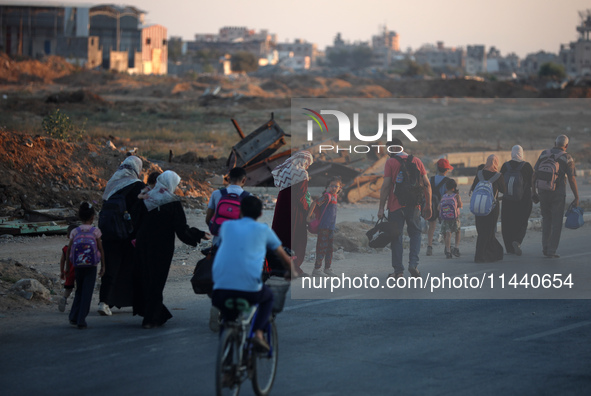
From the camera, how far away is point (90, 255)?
26.7 ft

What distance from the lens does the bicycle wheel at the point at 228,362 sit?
538 cm

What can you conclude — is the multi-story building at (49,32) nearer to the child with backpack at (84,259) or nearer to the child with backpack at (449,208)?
the child with backpack at (449,208)

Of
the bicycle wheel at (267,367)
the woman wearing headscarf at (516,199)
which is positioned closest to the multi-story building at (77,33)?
the woman wearing headscarf at (516,199)

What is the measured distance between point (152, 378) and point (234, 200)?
198 cm

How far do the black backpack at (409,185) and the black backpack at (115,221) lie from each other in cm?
385

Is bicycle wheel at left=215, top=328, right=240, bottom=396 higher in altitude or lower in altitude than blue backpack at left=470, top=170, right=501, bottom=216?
lower

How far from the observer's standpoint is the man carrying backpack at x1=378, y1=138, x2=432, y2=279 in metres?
10.8

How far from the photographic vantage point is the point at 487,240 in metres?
12.5

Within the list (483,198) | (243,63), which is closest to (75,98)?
(483,198)

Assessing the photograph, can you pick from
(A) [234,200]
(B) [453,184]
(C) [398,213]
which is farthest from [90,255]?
(B) [453,184]

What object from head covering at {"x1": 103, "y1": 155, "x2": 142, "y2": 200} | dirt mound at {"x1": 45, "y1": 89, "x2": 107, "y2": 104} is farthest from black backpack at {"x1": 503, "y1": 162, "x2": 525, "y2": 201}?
dirt mound at {"x1": 45, "y1": 89, "x2": 107, "y2": 104}

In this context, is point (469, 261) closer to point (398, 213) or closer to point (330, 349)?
point (398, 213)

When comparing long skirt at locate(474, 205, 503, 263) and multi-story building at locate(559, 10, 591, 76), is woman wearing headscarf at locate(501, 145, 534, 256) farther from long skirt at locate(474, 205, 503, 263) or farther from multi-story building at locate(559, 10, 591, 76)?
multi-story building at locate(559, 10, 591, 76)

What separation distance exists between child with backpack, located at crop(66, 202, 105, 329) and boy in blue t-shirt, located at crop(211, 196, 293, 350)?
108 inches
